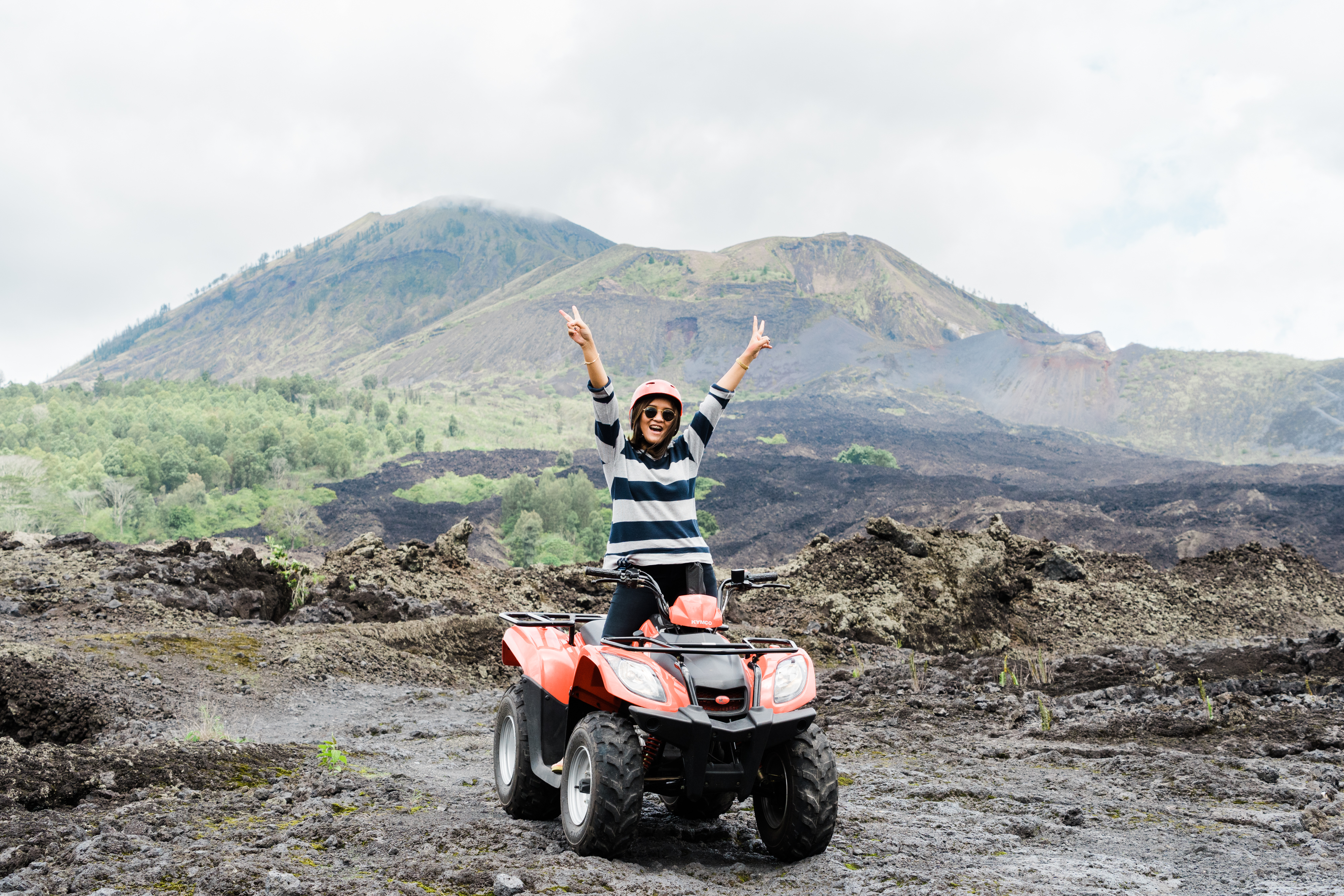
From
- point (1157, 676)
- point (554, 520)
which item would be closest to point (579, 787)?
point (1157, 676)

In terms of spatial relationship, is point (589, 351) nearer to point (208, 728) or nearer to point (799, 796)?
point (799, 796)

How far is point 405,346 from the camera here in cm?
14362

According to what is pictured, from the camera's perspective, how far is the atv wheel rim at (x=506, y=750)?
476 centimetres

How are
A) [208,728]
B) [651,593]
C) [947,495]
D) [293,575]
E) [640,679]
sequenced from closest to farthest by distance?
1. [640,679]
2. [651,593]
3. [208,728]
4. [293,575]
5. [947,495]

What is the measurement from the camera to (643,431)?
14.3 ft

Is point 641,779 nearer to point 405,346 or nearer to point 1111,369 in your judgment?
point 1111,369

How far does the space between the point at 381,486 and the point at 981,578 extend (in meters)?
47.2

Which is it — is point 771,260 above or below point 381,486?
above

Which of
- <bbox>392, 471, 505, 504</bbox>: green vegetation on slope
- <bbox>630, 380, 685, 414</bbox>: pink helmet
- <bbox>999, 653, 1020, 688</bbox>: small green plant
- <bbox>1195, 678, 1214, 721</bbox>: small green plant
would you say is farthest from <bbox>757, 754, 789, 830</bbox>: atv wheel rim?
<bbox>392, 471, 505, 504</bbox>: green vegetation on slope

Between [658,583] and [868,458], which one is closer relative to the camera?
[658,583]

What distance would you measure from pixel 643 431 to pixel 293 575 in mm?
12371

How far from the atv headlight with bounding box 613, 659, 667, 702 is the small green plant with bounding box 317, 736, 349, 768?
3.34 meters

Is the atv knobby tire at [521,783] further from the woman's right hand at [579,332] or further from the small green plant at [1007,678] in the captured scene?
the small green plant at [1007,678]

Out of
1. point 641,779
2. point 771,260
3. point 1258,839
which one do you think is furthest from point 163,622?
point 771,260
